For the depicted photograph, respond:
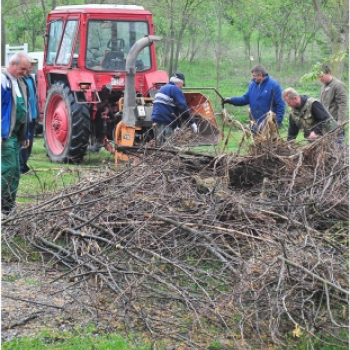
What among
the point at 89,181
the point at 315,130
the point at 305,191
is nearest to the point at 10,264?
the point at 89,181

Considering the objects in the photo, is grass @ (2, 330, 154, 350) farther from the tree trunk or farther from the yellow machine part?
the tree trunk

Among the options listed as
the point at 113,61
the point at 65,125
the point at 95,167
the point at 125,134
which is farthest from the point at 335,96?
the point at 65,125

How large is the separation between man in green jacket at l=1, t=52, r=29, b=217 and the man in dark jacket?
3005 mm

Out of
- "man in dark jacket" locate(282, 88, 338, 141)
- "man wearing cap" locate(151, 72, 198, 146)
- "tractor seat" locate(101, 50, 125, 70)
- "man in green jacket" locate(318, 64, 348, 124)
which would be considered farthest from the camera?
"tractor seat" locate(101, 50, 125, 70)

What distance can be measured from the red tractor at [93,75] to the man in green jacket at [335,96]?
80.2 inches

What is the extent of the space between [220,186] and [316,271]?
197 centimetres

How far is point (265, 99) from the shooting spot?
9820mm

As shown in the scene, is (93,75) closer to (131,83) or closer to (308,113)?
(131,83)

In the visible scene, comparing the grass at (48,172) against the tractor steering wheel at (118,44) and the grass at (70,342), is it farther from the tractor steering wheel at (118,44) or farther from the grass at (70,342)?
the grass at (70,342)

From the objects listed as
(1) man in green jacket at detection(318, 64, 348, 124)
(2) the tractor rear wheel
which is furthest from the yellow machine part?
(1) man in green jacket at detection(318, 64, 348, 124)

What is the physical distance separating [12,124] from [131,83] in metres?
3.70

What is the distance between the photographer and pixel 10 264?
6.06 metres

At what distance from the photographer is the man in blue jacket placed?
31.9 feet

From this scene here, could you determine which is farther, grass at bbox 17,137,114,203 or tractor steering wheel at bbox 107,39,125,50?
tractor steering wheel at bbox 107,39,125,50
